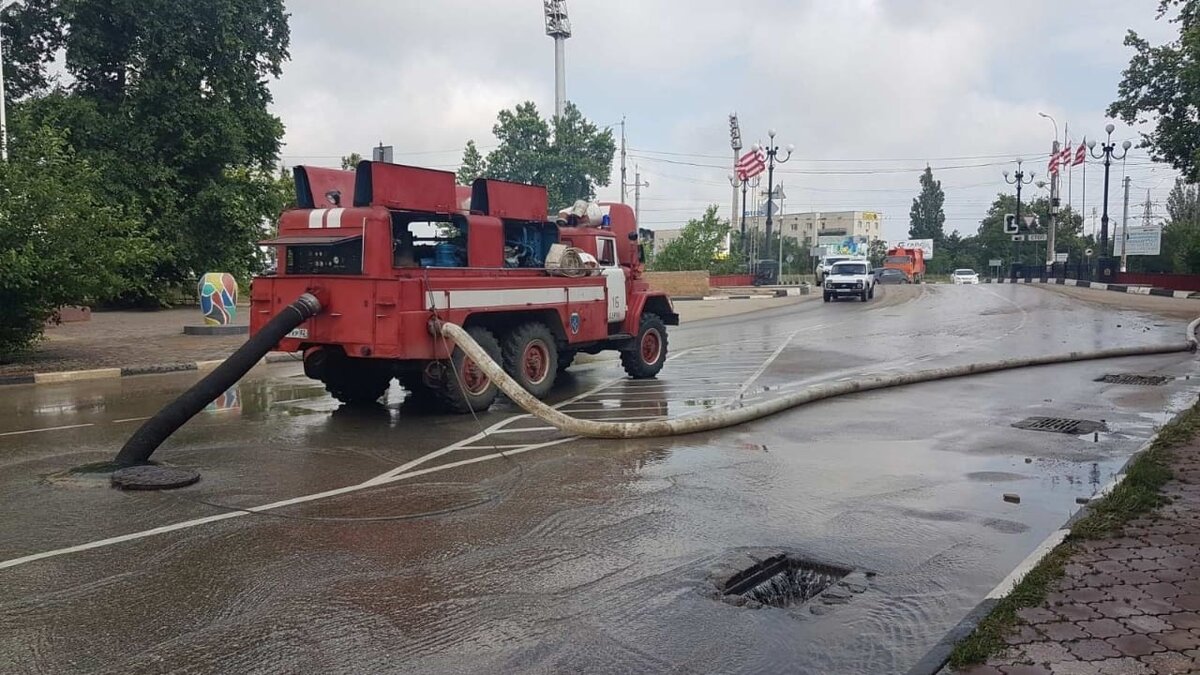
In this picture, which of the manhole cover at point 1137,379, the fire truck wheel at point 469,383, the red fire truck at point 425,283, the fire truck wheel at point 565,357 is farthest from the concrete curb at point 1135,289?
the fire truck wheel at point 469,383

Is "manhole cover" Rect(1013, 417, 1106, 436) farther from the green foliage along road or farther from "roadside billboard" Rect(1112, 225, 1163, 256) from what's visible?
the green foliage along road

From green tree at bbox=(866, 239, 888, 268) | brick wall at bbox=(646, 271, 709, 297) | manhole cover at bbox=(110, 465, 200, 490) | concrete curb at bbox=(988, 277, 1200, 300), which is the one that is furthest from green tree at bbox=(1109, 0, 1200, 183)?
green tree at bbox=(866, 239, 888, 268)

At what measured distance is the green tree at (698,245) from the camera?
56.7 metres

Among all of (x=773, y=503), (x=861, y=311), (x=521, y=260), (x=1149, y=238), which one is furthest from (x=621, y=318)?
(x=1149, y=238)

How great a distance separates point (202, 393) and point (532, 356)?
4.61 meters

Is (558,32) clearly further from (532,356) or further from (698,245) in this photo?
(532,356)

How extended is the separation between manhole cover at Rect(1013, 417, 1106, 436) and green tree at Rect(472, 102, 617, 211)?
59.1 m

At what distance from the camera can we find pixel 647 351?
49.0 feet

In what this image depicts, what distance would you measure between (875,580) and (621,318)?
29.4 ft

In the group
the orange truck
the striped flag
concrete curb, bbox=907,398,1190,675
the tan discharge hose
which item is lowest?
concrete curb, bbox=907,398,1190,675

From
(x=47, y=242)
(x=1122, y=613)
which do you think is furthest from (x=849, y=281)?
(x=1122, y=613)

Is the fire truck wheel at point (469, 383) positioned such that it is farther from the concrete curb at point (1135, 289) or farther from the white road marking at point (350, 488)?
the concrete curb at point (1135, 289)

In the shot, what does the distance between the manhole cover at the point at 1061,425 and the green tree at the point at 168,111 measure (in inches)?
1045

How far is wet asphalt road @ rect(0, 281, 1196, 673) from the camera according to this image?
436 cm
